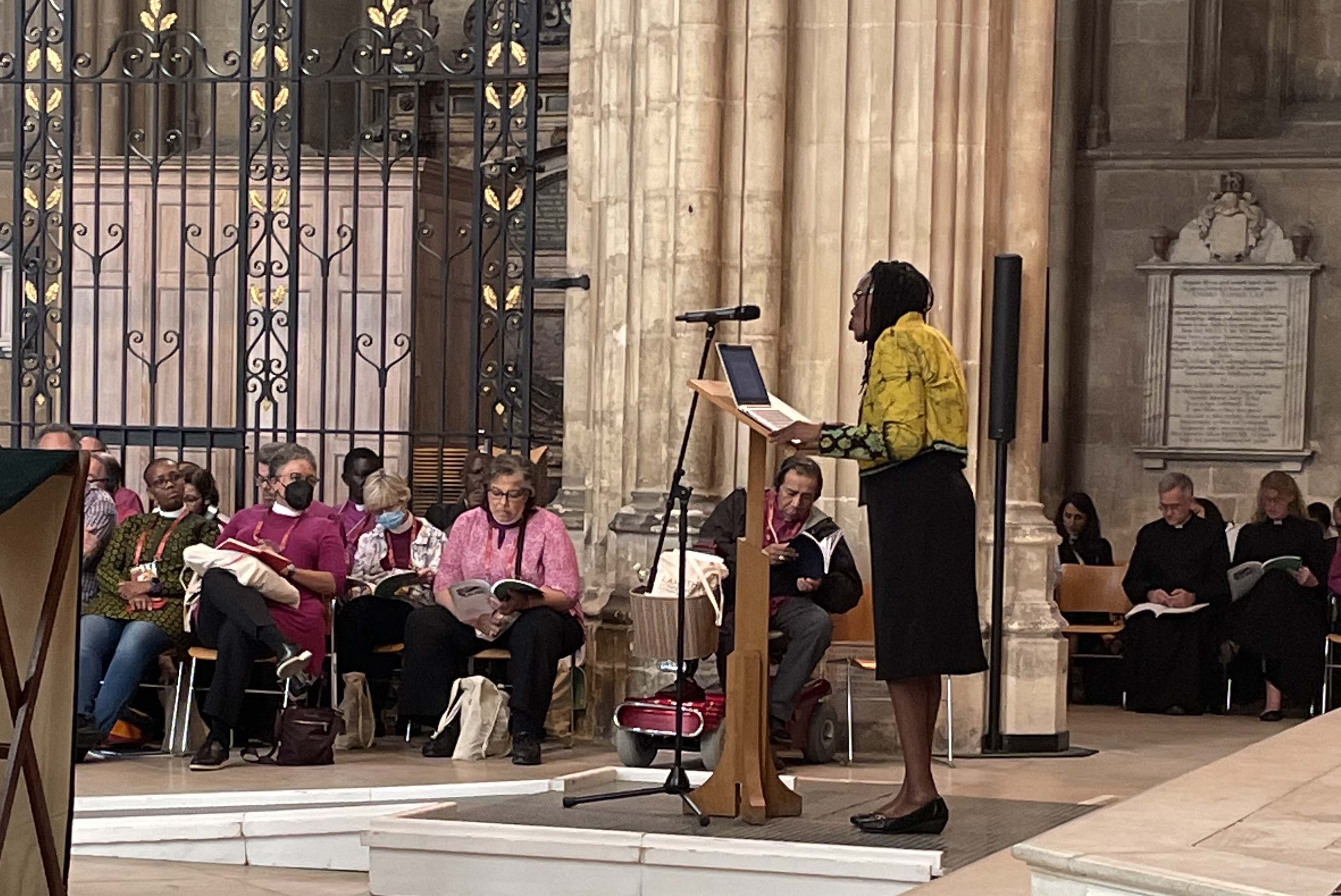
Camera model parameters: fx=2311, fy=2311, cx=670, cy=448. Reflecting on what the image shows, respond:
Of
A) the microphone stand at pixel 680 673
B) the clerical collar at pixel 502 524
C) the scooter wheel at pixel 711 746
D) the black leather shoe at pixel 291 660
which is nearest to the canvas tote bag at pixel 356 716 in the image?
the black leather shoe at pixel 291 660

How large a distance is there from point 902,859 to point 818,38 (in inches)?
151

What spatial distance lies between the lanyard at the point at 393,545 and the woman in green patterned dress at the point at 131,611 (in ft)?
3.21

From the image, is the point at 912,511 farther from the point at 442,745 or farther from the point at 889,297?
the point at 442,745

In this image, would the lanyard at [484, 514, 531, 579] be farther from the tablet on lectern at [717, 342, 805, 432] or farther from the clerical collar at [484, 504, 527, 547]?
the tablet on lectern at [717, 342, 805, 432]

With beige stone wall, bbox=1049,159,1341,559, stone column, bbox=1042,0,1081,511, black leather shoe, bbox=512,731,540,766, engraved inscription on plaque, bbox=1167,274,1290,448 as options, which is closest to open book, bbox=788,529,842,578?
black leather shoe, bbox=512,731,540,766

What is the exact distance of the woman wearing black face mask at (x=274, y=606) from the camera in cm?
805

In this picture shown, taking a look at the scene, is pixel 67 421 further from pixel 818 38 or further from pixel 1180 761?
pixel 1180 761

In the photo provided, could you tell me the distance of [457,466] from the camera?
37.8ft

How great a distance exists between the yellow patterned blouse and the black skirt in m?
0.07

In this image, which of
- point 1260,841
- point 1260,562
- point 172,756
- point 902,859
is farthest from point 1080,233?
point 1260,841

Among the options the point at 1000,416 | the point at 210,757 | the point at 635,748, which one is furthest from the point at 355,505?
the point at 1000,416

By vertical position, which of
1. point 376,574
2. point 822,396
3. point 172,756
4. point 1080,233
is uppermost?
point 1080,233

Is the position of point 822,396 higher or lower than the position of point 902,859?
higher

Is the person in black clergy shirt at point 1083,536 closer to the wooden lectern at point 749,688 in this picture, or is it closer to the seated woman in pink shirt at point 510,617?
the seated woman in pink shirt at point 510,617
